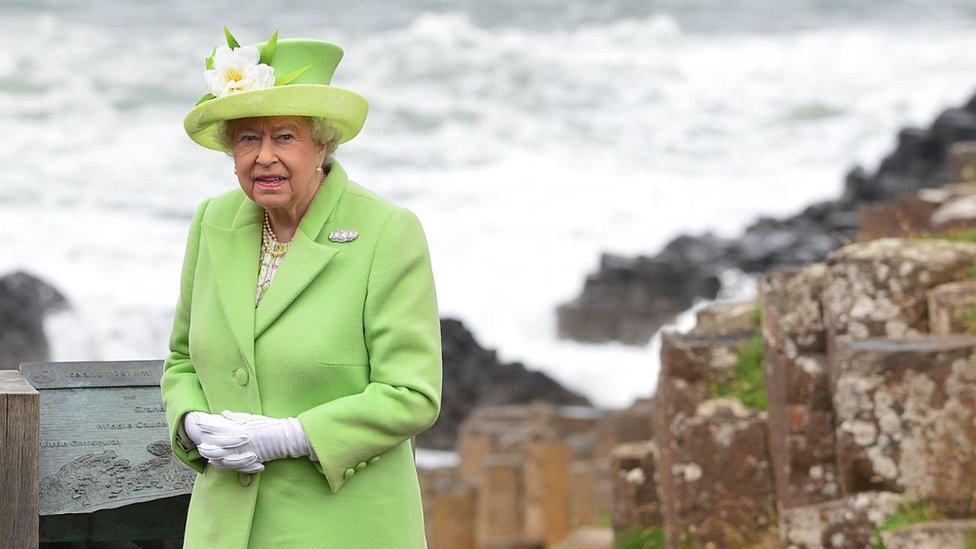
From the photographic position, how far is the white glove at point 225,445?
11.9 ft

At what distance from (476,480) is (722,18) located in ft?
143

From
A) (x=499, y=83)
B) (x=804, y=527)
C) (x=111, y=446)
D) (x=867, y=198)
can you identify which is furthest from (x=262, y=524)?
(x=499, y=83)

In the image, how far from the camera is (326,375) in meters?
3.70

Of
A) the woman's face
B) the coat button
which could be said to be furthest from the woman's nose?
the coat button

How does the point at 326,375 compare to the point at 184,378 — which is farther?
the point at 184,378

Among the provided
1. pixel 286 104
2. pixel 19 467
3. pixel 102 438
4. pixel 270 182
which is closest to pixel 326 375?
pixel 270 182

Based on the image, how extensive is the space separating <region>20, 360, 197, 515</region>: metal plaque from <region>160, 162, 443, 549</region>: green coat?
747 millimetres

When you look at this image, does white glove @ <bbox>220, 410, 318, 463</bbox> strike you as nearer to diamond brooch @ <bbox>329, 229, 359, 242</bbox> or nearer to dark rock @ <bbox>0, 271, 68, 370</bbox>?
diamond brooch @ <bbox>329, 229, 359, 242</bbox>

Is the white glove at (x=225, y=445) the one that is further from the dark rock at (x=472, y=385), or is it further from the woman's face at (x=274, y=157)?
the dark rock at (x=472, y=385)

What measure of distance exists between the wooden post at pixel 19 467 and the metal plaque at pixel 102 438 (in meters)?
0.22

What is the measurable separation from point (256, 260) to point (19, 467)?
0.85 metres

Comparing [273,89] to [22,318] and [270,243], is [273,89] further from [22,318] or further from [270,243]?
[22,318]

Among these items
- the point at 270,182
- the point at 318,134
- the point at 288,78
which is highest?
the point at 288,78

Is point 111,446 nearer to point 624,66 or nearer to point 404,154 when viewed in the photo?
point 404,154
